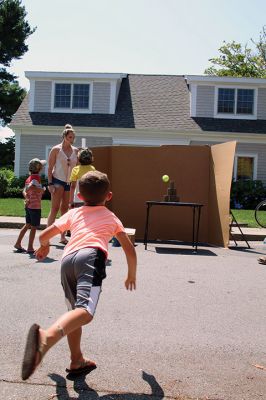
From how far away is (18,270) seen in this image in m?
6.23

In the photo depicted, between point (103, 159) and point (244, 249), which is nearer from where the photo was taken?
point (244, 249)

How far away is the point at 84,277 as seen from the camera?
2859 mm

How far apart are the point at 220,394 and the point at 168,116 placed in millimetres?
21139

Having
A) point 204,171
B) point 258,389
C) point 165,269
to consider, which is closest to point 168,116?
point 204,171

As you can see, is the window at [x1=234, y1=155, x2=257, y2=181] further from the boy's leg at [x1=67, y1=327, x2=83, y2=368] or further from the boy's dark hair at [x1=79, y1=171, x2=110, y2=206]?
the boy's leg at [x1=67, y1=327, x2=83, y2=368]

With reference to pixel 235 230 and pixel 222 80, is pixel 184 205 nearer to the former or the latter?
pixel 235 230

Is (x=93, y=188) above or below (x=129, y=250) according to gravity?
above

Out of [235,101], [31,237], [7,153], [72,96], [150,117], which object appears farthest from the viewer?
[7,153]

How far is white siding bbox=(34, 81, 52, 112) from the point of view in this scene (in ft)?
78.3

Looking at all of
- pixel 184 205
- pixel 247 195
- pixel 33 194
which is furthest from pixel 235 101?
pixel 33 194

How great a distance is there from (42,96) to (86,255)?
22090mm

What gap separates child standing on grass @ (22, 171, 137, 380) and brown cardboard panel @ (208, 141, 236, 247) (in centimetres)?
599

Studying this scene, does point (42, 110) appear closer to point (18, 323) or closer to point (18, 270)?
point (18, 270)

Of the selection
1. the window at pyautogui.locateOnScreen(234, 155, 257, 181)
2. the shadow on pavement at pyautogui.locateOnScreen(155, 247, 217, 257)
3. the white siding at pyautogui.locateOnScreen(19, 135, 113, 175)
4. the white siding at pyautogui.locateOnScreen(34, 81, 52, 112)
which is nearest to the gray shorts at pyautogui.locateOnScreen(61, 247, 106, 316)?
the shadow on pavement at pyautogui.locateOnScreen(155, 247, 217, 257)
